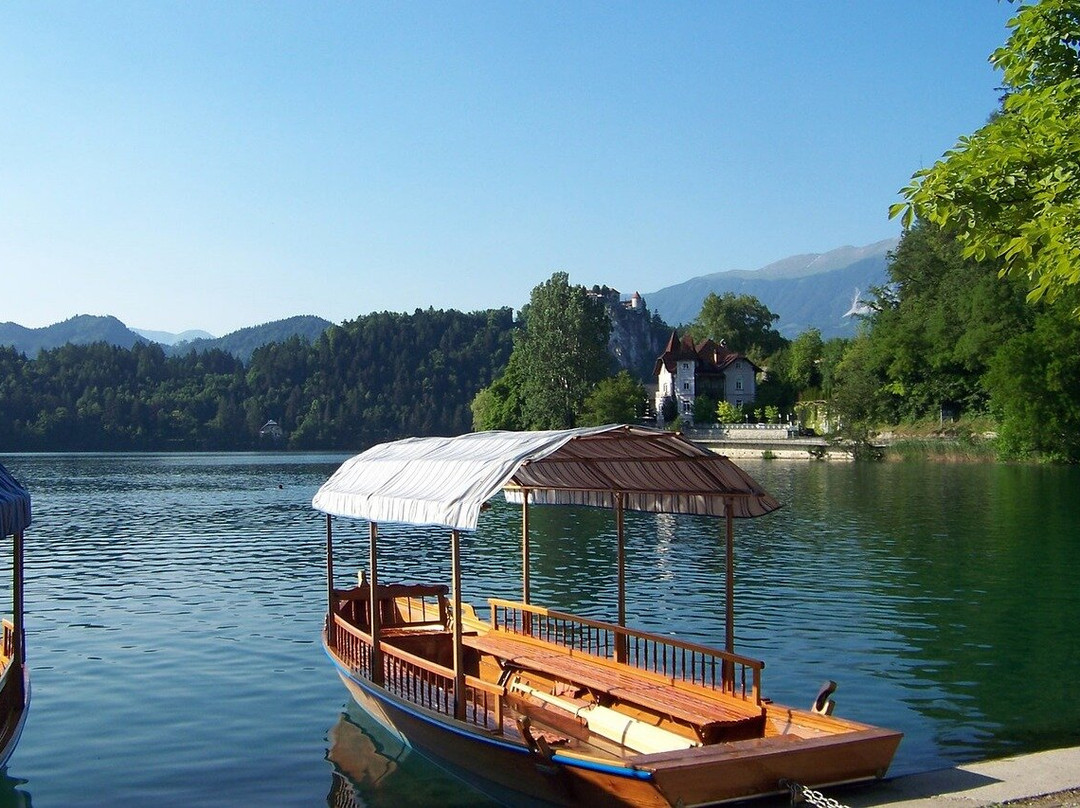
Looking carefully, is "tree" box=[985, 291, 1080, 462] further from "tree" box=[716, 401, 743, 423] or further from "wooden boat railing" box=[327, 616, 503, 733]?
"wooden boat railing" box=[327, 616, 503, 733]

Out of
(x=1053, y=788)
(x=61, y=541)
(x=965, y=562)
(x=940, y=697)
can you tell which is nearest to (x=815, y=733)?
(x=1053, y=788)

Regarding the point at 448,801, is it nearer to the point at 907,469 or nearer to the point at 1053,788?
the point at 1053,788

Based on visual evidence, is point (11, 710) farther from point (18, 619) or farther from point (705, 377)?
point (705, 377)

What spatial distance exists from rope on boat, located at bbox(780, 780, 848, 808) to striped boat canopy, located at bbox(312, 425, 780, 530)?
152 inches

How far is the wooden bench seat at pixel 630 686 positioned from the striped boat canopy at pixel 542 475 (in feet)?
7.70

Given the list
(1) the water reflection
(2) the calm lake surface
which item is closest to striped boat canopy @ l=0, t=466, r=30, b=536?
(2) the calm lake surface

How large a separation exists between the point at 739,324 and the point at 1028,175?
12531 centimetres

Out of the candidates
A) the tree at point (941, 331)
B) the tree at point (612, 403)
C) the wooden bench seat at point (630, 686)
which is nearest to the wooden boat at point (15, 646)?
the wooden bench seat at point (630, 686)

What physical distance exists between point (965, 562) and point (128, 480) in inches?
2854

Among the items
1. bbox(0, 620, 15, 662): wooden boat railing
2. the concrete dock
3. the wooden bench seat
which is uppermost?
bbox(0, 620, 15, 662): wooden boat railing

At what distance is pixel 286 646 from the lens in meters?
21.8

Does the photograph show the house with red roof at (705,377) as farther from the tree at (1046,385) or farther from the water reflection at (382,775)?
the water reflection at (382,775)

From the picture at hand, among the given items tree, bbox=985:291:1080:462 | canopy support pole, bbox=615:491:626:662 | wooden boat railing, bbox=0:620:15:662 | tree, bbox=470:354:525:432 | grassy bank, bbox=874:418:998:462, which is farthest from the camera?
tree, bbox=470:354:525:432

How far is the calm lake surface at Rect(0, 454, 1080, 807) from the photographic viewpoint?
14547 mm
